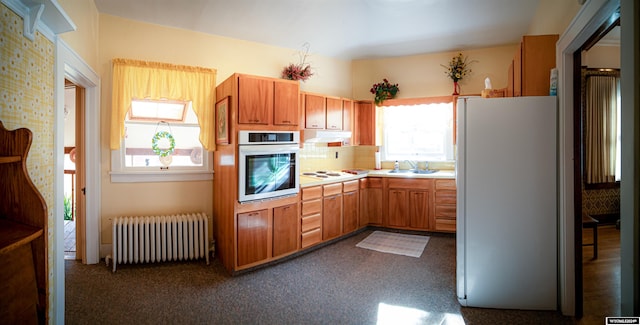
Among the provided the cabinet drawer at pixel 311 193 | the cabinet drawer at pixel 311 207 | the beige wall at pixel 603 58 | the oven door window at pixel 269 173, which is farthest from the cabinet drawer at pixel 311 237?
the beige wall at pixel 603 58

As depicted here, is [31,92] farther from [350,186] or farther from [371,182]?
[371,182]

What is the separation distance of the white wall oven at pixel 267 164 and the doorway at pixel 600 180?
8.44 ft

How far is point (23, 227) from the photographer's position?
4.22 feet

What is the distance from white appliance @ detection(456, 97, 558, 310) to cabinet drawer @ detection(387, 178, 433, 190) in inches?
73.7

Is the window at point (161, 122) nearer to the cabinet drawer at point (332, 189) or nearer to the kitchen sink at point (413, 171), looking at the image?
the cabinet drawer at point (332, 189)

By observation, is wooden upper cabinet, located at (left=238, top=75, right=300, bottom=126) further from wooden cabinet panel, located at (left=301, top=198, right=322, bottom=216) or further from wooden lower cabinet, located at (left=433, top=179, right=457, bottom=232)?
wooden lower cabinet, located at (left=433, top=179, right=457, bottom=232)

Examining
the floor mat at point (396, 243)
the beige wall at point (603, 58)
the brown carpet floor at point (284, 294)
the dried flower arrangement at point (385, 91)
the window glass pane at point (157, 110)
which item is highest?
the dried flower arrangement at point (385, 91)

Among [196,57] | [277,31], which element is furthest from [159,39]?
[277,31]

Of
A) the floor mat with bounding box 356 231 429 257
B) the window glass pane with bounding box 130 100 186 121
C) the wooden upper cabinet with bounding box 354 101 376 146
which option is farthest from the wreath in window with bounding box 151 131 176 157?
the wooden upper cabinet with bounding box 354 101 376 146

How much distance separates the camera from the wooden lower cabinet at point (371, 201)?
4598 mm

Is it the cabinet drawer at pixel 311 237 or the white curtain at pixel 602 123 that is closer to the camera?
the white curtain at pixel 602 123

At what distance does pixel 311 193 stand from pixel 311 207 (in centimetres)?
17

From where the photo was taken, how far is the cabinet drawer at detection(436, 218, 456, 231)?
4.27m

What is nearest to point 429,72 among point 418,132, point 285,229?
point 418,132
